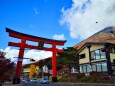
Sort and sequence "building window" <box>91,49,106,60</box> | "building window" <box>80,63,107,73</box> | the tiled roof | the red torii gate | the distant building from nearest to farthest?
the red torii gate < the distant building < "building window" <box>80,63,107,73</box> < "building window" <box>91,49,106,60</box> < the tiled roof

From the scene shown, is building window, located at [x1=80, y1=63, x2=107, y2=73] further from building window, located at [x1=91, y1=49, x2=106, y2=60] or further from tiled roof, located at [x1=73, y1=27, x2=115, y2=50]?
tiled roof, located at [x1=73, y1=27, x2=115, y2=50]

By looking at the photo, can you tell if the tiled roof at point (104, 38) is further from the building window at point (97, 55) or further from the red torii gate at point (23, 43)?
the red torii gate at point (23, 43)

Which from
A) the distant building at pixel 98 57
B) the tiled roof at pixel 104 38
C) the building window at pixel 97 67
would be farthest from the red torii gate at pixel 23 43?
the tiled roof at pixel 104 38

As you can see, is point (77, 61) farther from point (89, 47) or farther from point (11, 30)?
point (11, 30)

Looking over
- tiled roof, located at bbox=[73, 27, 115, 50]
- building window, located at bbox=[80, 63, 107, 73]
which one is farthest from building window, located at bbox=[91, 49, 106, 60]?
tiled roof, located at bbox=[73, 27, 115, 50]

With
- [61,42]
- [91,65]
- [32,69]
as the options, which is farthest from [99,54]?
[32,69]

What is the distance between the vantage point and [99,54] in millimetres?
→ 46125

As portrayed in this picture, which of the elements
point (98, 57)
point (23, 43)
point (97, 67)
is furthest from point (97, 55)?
point (23, 43)

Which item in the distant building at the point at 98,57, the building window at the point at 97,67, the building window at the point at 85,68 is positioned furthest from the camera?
the building window at the point at 85,68

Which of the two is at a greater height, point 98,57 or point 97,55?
point 97,55

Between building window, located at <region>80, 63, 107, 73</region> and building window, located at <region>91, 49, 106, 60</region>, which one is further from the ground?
building window, located at <region>91, 49, 106, 60</region>

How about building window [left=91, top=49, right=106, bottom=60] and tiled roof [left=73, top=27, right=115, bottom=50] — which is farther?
tiled roof [left=73, top=27, right=115, bottom=50]

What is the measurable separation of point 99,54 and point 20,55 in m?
17.3

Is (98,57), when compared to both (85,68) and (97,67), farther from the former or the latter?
(85,68)
